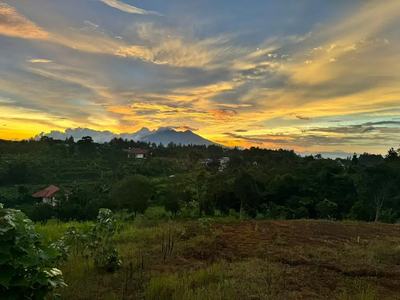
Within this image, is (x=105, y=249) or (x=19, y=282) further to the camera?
(x=105, y=249)

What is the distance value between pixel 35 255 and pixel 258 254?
3847 millimetres

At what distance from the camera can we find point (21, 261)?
2.16 metres

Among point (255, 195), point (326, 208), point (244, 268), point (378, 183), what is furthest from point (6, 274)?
point (378, 183)

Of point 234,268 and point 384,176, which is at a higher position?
point 384,176

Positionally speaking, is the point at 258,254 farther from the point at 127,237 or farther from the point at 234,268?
the point at 127,237

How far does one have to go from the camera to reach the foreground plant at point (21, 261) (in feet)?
6.99

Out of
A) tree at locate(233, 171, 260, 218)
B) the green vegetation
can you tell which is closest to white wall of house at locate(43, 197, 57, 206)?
the green vegetation

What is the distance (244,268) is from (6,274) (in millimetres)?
3059

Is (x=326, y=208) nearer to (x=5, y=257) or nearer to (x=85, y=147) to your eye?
(x=5, y=257)

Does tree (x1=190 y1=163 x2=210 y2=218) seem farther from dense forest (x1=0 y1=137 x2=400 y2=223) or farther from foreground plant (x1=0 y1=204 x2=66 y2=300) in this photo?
foreground plant (x1=0 y1=204 x2=66 y2=300)

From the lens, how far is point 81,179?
34469 mm

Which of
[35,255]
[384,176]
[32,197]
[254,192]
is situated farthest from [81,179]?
[35,255]

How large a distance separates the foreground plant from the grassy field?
723 millimetres

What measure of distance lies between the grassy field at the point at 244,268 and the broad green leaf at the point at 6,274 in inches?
34.0
